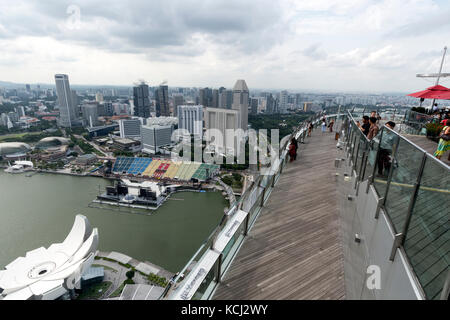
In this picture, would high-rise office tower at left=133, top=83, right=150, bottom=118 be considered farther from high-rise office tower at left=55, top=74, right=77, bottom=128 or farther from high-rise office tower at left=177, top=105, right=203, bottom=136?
high-rise office tower at left=177, top=105, right=203, bottom=136

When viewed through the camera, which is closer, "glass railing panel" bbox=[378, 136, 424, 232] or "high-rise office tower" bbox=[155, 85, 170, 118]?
"glass railing panel" bbox=[378, 136, 424, 232]

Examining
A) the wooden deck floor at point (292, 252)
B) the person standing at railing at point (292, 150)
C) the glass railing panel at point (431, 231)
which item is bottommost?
the wooden deck floor at point (292, 252)

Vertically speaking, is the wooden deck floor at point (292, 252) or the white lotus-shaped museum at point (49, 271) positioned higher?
the wooden deck floor at point (292, 252)

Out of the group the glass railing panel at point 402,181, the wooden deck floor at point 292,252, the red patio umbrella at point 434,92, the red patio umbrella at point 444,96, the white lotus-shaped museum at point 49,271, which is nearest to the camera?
the glass railing panel at point 402,181

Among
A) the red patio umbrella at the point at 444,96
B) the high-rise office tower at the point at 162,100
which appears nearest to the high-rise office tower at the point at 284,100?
the high-rise office tower at the point at 162,100

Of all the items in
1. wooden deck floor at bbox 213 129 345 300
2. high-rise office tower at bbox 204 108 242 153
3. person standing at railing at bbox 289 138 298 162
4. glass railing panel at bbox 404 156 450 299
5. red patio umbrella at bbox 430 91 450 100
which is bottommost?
high-rise office tower at bbox 204 108 242 153

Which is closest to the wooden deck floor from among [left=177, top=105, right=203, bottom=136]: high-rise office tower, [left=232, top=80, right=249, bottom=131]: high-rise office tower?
[left=232, top=80, right=249, bottom=131]: high-rise office tower

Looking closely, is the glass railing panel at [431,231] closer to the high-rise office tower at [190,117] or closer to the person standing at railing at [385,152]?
the person standing at railing at [385,152]

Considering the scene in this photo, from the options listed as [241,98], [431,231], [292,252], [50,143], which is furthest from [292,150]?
[50,143]
